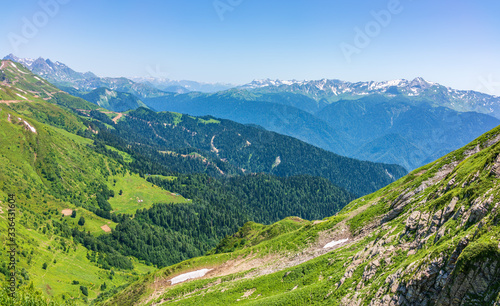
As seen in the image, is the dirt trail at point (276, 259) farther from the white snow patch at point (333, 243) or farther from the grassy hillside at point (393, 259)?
the white snow patch at point (333, 243)

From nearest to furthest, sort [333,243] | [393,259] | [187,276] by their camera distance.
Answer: [393,259] → [333,243] → [187,276]

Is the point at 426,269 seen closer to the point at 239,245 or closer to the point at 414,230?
the point at 414,230

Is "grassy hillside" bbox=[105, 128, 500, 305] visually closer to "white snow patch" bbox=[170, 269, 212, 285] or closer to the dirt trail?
the dirt trail

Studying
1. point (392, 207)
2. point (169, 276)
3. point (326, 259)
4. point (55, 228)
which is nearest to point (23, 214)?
point (55, 228)

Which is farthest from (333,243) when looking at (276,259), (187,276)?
(187,276)

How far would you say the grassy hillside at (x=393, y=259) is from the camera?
26.0 meters

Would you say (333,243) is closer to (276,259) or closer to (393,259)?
(276,259)

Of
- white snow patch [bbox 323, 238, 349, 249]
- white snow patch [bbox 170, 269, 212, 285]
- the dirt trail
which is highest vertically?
white snow patch [bbox 170, 269, 212, 285]

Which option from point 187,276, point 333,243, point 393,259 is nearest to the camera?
point 393,259

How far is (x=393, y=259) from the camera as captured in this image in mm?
39094

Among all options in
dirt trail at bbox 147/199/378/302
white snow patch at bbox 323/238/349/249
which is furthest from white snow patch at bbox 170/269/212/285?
white snow patch at bbox 323/238/349/249

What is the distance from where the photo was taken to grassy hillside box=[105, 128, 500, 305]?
85.3 ft

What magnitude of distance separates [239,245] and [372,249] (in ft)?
294

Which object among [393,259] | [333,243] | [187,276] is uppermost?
[393,259]
